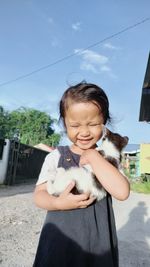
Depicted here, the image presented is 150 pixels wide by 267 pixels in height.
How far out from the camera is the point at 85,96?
1.63 meters

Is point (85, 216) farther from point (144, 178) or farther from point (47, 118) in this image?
point (47, 118)

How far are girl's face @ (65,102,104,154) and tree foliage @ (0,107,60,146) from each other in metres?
48.4

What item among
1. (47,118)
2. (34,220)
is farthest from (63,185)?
(47,118)

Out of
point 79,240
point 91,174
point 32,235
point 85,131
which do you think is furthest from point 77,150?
point 32,235

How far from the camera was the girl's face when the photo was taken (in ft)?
5.30

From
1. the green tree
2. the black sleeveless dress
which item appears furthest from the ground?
the green tree

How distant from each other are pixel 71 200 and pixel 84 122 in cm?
36

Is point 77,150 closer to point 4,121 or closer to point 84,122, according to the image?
point 84,122

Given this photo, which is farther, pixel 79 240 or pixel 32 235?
pixel 32 235

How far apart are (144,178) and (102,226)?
1627 cm

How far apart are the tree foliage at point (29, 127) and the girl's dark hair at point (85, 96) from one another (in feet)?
158

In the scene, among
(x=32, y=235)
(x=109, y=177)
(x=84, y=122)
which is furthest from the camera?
(x=32, y=235)

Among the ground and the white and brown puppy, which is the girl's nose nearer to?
the white and brown puppy

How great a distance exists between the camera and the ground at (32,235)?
3629mm
